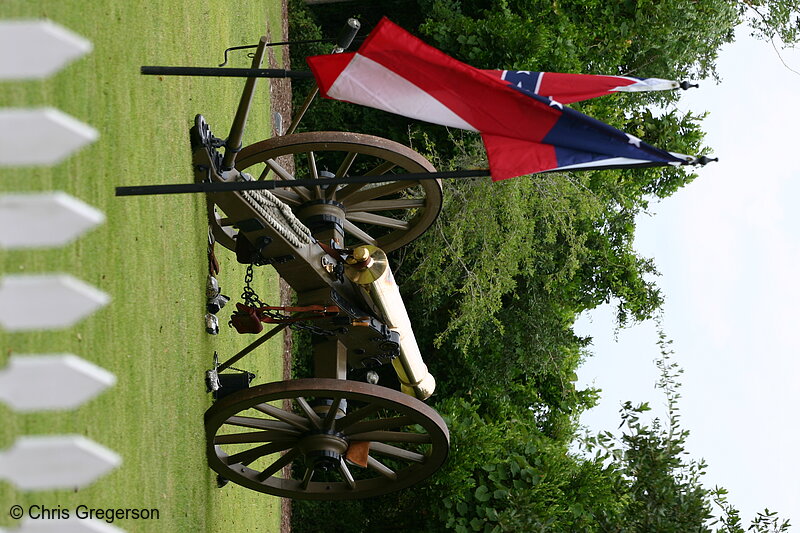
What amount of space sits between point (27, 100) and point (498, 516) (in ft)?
27.5

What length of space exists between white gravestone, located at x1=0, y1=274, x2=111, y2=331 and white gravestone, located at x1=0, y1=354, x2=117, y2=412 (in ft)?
0.30

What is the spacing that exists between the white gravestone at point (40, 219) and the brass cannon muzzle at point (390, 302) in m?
4.70

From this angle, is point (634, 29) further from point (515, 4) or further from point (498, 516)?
point (498, 516)

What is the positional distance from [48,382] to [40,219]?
15.3 inches

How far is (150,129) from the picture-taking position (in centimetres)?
669

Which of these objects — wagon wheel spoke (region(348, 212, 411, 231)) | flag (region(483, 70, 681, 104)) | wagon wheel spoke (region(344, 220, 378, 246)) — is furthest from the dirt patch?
flag (region(483, 70, 681, 104))

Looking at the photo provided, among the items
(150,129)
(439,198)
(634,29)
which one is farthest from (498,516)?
(634,29)

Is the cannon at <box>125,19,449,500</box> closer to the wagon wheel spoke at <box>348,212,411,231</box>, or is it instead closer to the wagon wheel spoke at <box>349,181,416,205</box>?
the wagon wheel spoke at <box>349,181,416,205</box>

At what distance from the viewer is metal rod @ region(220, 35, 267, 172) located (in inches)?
233

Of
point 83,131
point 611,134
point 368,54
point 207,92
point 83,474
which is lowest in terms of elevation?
point 83,474

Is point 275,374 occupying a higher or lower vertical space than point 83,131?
higher

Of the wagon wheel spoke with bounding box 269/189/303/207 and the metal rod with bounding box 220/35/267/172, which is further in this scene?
the wagon wheel spoke with bounding box 269/189/303/207

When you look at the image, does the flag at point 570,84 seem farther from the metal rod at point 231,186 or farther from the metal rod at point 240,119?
the metal rod at point 240,119

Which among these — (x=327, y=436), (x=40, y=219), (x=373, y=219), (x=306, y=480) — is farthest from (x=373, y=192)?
(x=40, y=219)
